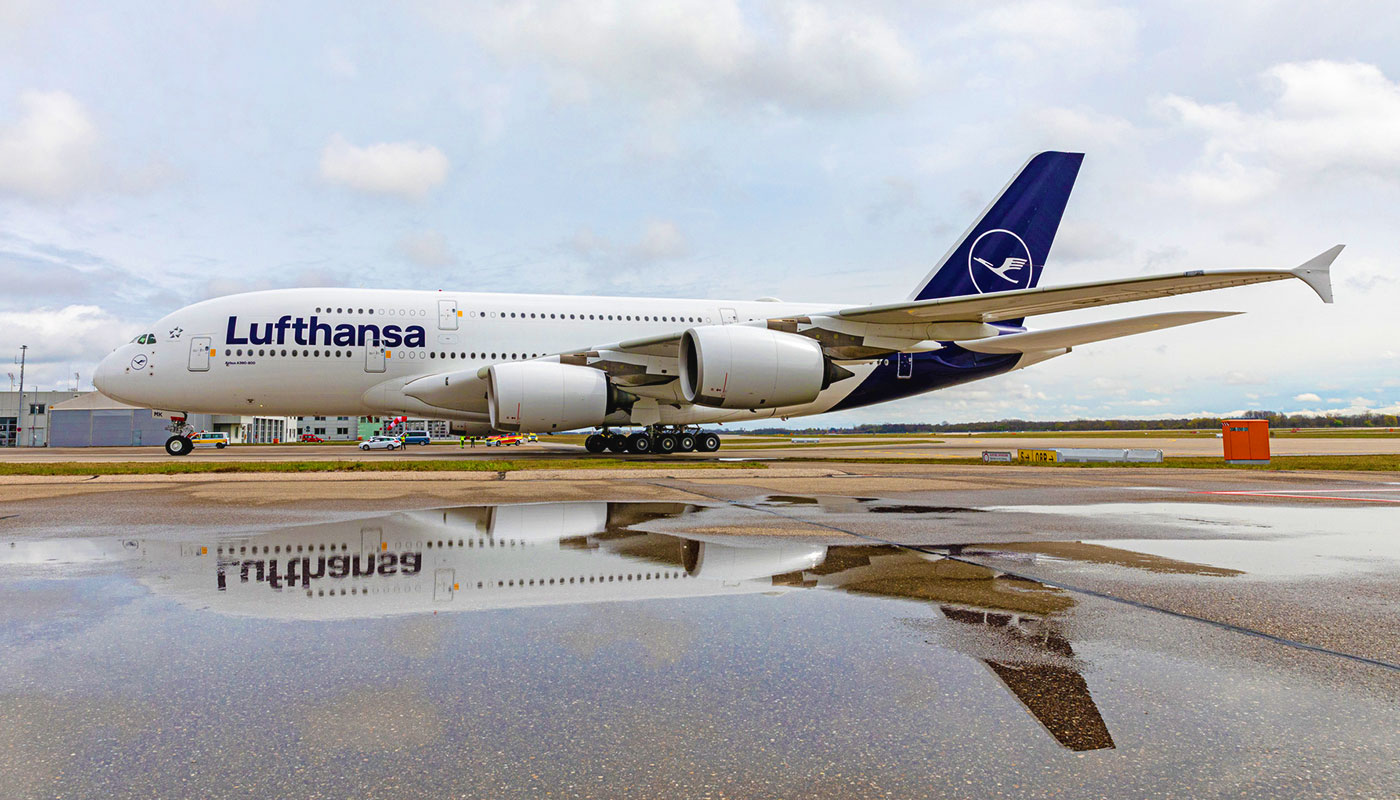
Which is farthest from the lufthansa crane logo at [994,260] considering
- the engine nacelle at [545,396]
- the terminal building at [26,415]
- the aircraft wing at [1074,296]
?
the terminal building at [26,415]

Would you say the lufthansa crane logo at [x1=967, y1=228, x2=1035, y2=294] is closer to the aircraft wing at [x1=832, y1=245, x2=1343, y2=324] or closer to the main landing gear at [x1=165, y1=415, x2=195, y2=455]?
the aircraft wing at [x1=832, y1=245, x2=1343, y2=324]

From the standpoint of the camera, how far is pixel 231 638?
3.00 meters

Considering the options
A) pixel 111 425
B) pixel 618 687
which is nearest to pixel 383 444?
pixel 111 425

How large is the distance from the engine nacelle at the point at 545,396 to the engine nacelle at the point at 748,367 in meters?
2.14

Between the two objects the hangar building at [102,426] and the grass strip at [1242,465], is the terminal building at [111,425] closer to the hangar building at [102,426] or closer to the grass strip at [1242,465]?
the hangar building at [102,426]

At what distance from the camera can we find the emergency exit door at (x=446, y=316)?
18656 mm

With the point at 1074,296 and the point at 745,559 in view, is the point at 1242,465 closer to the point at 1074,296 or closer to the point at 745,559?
the point at 1074,296

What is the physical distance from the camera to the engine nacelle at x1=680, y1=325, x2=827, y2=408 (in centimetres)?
1605

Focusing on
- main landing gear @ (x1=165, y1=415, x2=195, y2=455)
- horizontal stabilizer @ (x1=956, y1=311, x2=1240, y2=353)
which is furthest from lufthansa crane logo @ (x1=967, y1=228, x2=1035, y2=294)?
main landing gear @ (x1=165, y1=415, x2=195, y2=455)

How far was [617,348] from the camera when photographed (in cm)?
1770

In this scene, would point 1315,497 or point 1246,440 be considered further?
point 1246,440

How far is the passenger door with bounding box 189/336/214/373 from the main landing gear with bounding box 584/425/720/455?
9324 millimetres

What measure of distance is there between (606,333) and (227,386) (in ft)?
30.2

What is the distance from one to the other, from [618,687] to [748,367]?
13.9m
